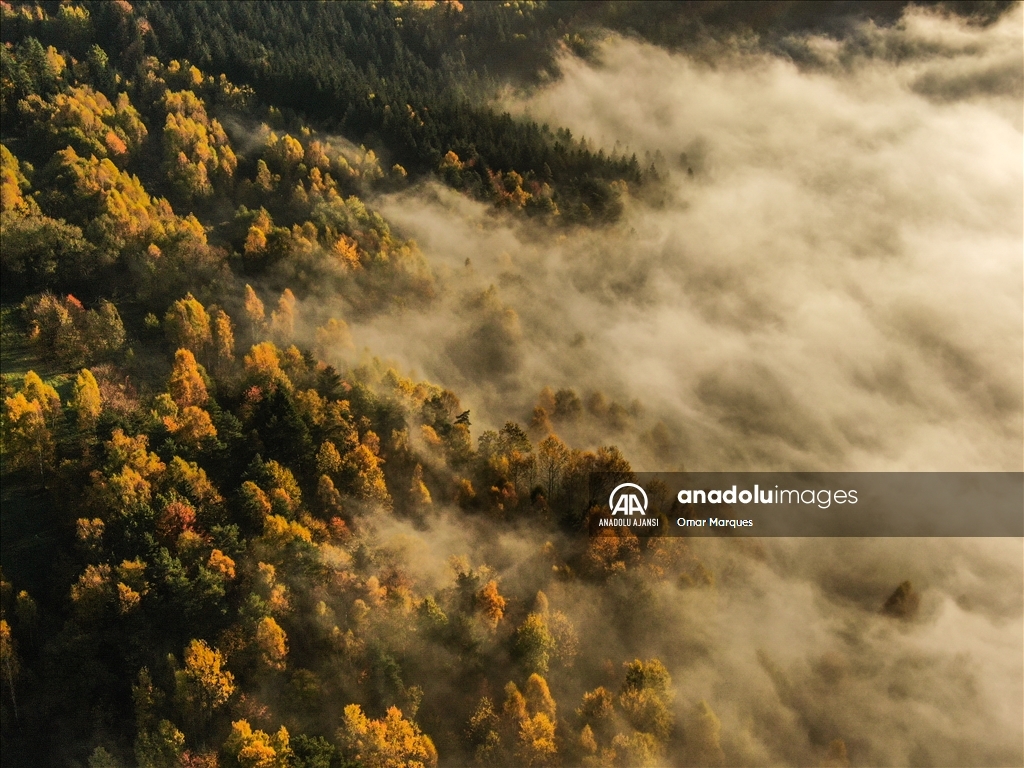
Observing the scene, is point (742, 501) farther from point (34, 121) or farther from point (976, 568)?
point (34, 121)

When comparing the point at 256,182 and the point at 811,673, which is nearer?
the point at 811,673

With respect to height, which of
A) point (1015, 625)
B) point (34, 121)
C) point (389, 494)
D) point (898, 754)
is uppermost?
point (34, 121)

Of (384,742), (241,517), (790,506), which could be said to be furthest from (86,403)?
(790,506)

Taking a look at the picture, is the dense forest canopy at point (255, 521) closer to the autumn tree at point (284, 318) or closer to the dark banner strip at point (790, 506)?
the autumn tree at point (284, 318)

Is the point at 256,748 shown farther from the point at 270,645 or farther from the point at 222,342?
the point at 222,342

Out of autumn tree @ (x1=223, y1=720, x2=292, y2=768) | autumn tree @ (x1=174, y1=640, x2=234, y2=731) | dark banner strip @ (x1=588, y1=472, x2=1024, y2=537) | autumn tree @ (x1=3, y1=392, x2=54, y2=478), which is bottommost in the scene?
dark banner strip @ (x1=588, y1=472, x2=1024, y2=537)

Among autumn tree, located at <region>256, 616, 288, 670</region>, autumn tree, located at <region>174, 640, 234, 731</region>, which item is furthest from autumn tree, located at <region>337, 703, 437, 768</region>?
autumn tree, located at <region>174, 640, 234, 731</region>

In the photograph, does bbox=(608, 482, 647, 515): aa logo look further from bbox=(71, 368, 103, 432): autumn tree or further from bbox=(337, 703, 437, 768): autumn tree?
bbox=(71, 368, 103, 432): autumn tree


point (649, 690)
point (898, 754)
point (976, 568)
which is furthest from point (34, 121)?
point (976, 568)
